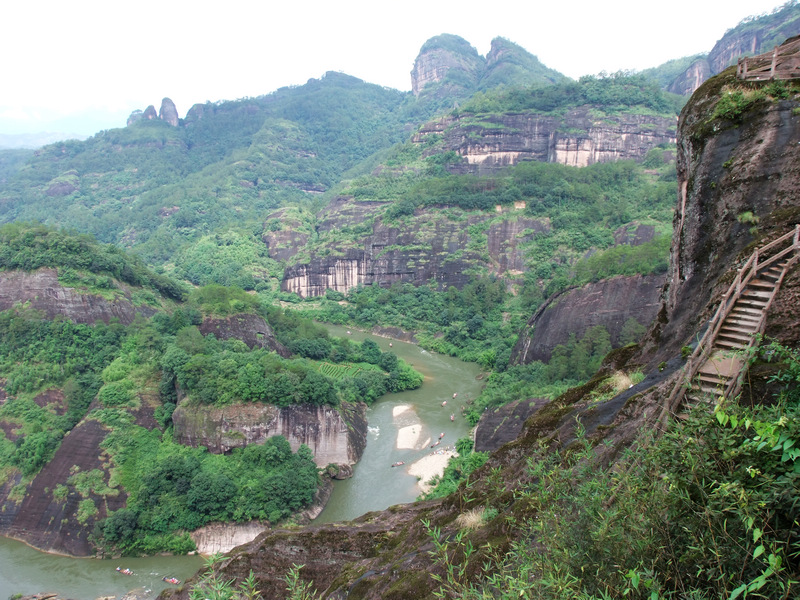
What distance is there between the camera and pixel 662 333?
12.0m

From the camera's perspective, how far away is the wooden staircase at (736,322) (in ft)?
24.4

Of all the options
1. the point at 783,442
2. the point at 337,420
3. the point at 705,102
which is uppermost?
the point at 705,102

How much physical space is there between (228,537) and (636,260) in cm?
3276

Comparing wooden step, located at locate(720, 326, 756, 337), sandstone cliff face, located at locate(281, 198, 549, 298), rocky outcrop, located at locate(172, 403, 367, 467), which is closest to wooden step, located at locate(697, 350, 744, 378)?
wooden step, located at locate(720, 326, 756, 337)

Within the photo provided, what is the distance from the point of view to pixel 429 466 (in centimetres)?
3359

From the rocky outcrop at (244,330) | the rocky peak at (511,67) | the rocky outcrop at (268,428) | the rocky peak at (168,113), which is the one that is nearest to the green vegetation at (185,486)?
the rocky outcrop at (268,428)

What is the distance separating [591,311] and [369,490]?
68.2ft

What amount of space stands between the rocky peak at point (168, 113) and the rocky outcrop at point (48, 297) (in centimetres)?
14735

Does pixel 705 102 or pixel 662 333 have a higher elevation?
pixel 705 102

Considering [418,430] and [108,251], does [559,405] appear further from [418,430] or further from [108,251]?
A: [108,251]

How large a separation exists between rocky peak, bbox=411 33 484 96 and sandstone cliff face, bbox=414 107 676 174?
3875 inches

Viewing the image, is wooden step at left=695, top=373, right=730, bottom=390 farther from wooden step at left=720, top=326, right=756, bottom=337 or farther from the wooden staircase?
wooden step at left=720, top=326, right=756, bottom=337

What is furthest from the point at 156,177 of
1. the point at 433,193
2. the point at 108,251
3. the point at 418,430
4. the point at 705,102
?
the point at 705,102

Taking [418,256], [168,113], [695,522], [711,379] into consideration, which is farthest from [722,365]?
[168,113]
